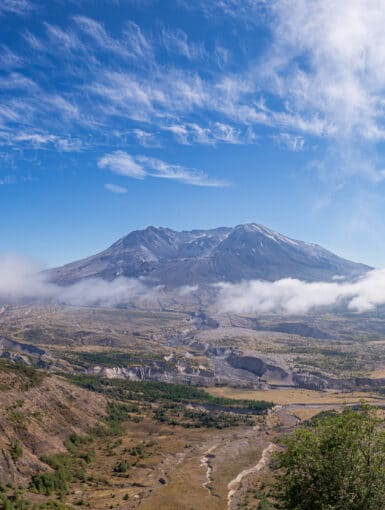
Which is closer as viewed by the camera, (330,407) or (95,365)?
(330,407)

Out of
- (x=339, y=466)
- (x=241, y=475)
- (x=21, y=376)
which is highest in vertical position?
(x=339, y=466)

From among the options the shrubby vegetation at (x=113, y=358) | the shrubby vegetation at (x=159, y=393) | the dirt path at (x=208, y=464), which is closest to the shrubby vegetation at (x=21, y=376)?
the shrubby vegetation at (x=159, y=393)

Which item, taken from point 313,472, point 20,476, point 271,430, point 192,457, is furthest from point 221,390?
point 313,472

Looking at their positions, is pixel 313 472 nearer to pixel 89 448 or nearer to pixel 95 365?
pixel 89 448

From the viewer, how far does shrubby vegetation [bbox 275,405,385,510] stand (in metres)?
23.2

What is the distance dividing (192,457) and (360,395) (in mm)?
80331

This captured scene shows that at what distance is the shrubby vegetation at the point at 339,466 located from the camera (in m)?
23.2

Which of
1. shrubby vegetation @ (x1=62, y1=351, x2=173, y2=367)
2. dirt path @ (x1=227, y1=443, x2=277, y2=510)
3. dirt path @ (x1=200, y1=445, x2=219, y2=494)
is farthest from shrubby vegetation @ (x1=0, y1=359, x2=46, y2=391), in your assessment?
shrubby vegetation @ (x1=62, y1=351, x2=173, y2=367)

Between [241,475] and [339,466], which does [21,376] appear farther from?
[339,466]

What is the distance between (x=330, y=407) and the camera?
4409 inches

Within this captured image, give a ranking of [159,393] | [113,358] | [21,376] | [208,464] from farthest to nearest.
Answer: [113,358]
[159,393]
[21,376]
[208,464]

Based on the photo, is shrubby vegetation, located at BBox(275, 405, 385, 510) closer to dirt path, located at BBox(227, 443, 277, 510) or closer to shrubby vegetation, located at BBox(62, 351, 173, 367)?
dirt path, located at BBox(227, 443, 277, 510)

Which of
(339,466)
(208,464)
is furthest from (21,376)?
(339,466)

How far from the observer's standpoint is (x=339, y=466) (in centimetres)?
2402
